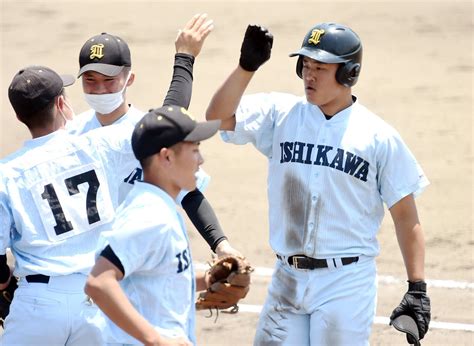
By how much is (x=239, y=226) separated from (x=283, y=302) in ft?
12.8

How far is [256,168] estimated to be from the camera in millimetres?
10297

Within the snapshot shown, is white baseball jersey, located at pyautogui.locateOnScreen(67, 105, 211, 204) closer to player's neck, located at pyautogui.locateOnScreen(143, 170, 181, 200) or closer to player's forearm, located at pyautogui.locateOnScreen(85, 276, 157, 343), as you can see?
player's neck, located at pyautogui.locateOnScreen(143, 170, 181, 200)

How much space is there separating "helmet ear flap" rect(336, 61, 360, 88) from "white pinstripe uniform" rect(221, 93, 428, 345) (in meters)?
0.17

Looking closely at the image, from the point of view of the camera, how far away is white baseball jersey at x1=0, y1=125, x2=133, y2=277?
468cm

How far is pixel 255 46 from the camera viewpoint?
5.27m

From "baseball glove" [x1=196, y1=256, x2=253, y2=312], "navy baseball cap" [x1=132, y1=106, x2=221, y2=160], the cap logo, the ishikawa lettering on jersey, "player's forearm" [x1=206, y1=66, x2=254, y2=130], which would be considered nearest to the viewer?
"navy baseball cap" [x1=132, y1=106, x2=221, y2=160]

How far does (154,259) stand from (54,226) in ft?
2.81

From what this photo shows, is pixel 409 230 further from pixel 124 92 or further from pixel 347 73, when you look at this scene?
pixel 124 92

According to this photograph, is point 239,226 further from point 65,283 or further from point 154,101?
point 65,283

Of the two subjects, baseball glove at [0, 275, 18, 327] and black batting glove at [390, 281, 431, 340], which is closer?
baseball glove at [0, 275, 18, 327]

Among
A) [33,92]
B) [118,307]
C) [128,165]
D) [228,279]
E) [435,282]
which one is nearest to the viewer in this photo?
[118,307]

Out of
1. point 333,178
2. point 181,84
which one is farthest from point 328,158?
point 181,84

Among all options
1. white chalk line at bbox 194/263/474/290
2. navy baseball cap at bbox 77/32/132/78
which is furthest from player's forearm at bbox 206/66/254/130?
white chalk line at bbox 194/263/474/290

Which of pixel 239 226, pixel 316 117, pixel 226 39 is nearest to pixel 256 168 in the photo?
pixel 239 226
